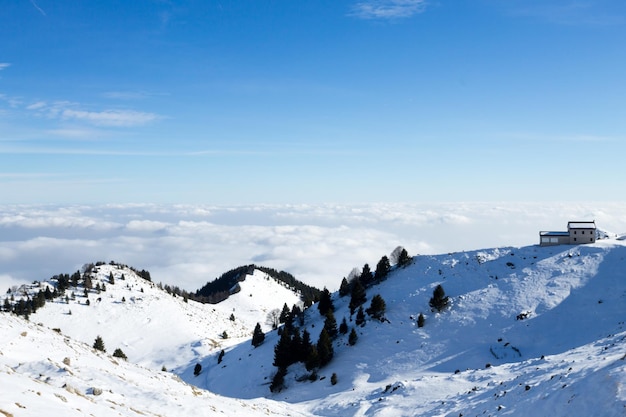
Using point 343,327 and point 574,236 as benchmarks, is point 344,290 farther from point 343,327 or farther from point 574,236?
point 574,236

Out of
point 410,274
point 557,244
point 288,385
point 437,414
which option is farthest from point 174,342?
point 557,244

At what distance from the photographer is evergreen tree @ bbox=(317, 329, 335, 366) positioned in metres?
58.1

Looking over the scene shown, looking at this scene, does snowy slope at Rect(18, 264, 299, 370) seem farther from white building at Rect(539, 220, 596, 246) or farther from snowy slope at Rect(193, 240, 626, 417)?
white building at Rect(539, 220, 596, 246)

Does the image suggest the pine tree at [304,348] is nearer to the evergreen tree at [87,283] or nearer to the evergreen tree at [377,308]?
the evergreen tree at [377,308]

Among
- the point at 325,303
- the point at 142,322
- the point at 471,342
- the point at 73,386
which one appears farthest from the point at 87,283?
the point at 73,386

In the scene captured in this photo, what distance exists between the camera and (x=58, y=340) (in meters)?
37.2

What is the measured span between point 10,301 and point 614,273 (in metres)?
133

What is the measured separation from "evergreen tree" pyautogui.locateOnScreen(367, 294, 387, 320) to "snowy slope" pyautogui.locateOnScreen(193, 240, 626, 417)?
1.53 m

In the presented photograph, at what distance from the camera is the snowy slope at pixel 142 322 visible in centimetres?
9431

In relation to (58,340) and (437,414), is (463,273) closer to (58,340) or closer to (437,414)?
(437,414)

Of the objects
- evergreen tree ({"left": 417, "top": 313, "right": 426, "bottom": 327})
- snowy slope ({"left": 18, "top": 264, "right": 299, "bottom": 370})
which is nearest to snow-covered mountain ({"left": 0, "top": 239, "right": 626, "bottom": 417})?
snowy slope ({"left": 18, "top": 264, "right": 299, "bottom": 370})

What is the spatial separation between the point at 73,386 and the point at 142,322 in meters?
91.5

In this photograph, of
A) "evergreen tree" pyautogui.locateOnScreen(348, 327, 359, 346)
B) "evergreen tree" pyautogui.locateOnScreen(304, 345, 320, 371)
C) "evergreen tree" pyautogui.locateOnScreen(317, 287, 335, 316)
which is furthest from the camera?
"evergreen tree" pyautogui.locateOnScreen(317, 287, 335, 316)

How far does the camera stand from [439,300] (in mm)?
61781
